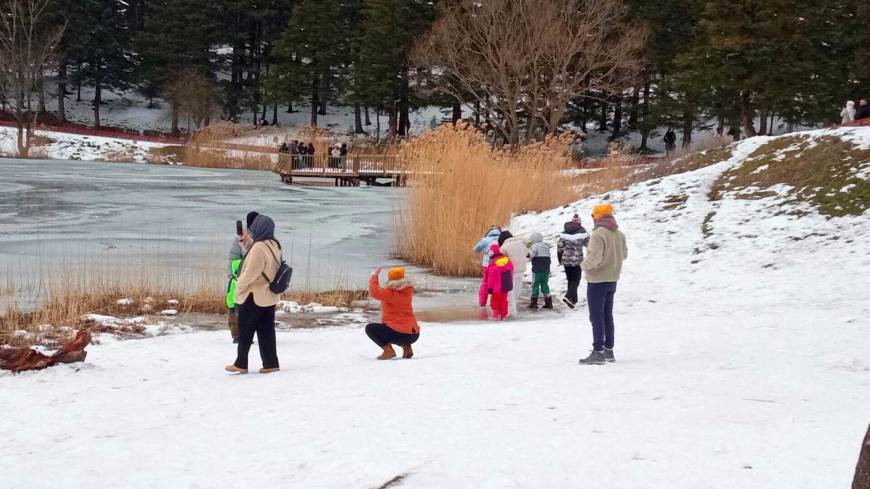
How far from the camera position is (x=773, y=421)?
5.35 metres

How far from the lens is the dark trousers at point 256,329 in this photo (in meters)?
7.36

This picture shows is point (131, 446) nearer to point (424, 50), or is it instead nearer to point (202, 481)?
point (202, 481)

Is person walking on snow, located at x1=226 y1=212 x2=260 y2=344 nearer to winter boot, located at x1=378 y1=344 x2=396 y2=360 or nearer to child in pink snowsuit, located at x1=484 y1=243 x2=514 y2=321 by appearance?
winter boot, located at x1=378 y1=344 x2=396 y2=360

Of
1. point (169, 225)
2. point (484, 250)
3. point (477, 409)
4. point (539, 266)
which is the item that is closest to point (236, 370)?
point (477, 409)

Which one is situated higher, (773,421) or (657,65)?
(657,65)

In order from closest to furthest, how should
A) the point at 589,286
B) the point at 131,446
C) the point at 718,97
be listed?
the point at 131,446 < the point at 589,286 < the point at 718,97

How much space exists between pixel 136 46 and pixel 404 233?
181 ft

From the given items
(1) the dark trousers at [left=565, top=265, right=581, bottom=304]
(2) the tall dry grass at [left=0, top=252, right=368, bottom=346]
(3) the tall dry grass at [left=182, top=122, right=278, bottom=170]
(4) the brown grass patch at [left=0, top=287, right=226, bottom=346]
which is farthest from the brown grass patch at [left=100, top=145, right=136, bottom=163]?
(1) the dark trousers at [left=565, top=265, right=581, bottom=304]

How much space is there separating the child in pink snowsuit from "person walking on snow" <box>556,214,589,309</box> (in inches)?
42.3

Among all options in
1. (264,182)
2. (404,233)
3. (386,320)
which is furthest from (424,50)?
(386,320)

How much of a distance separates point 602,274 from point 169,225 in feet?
46.3

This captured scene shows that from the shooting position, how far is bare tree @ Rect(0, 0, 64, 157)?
168ft

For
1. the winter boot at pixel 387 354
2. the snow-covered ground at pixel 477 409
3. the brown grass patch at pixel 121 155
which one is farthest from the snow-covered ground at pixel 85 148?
the winter boot at pixel 387 354

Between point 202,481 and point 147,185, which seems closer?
point 202,481
